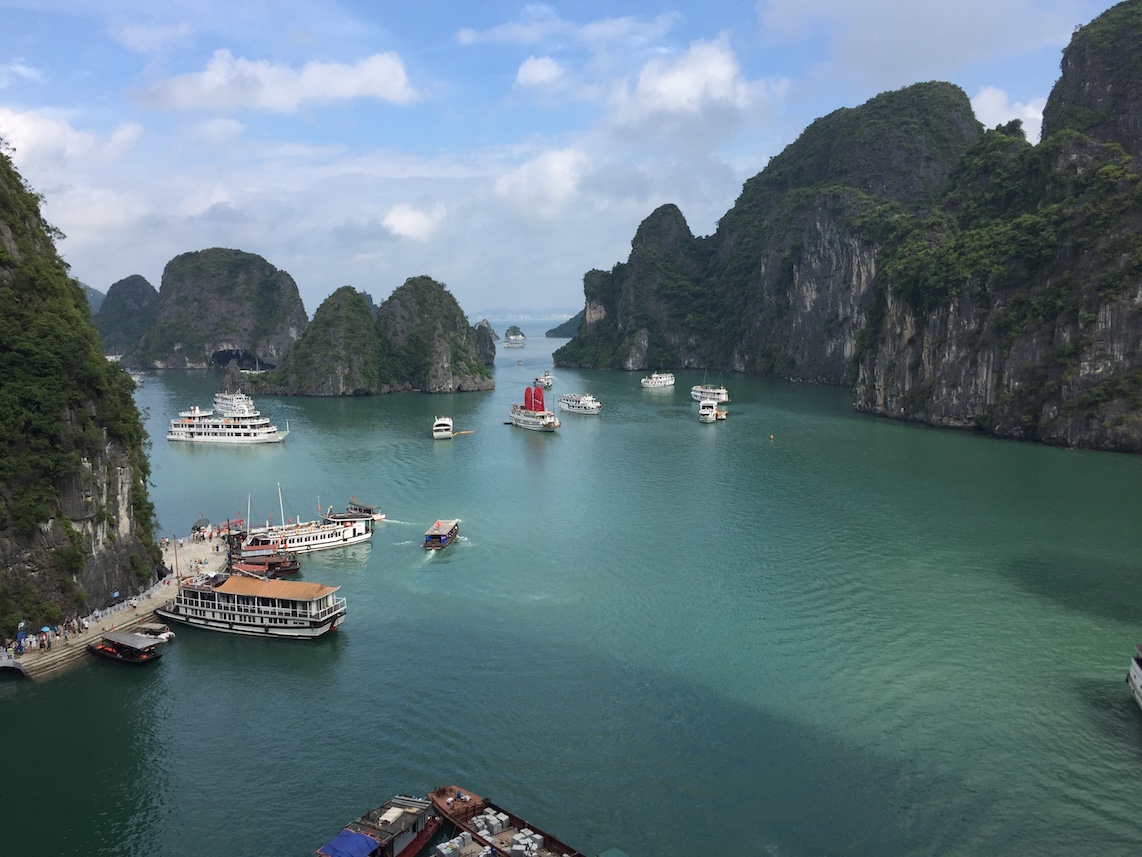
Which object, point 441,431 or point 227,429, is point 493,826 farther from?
point 227,429

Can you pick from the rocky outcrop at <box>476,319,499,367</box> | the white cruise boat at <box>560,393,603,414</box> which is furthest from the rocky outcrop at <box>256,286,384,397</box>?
the rocky outcrop at <box>476,319,499,367</box>

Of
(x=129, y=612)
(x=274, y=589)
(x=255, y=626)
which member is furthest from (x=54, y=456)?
(x=255, y=626)

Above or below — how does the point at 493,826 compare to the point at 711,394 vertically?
below

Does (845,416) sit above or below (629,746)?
above

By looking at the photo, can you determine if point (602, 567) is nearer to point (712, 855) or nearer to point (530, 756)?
point (530, 756)

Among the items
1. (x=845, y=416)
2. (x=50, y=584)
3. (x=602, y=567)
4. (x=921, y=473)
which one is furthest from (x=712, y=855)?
(x=845, y=416)

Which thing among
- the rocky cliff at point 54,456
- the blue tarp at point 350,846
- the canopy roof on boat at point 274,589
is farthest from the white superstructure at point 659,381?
the blue tarp at point 350,846
